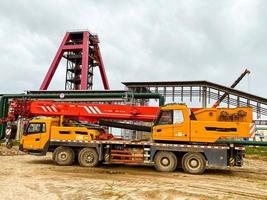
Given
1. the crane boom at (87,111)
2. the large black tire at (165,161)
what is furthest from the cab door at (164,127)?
the crane boom at (87,111)

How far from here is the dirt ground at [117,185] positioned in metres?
9.43

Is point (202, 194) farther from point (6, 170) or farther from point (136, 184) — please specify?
point (6, 170)

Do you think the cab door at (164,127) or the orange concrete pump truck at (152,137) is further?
the cab door at (164,127)

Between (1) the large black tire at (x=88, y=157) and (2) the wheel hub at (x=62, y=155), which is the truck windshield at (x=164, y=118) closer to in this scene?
(1) the large black tire at (x=88, y=157)

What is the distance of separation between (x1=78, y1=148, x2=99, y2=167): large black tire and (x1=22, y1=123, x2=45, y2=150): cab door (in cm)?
242

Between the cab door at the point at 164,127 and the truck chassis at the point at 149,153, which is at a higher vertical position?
the cab door at the point at 164,127

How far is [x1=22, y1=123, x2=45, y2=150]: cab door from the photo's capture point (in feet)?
55.1

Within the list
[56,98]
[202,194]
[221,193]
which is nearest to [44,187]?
[202,194]

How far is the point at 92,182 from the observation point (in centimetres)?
1152

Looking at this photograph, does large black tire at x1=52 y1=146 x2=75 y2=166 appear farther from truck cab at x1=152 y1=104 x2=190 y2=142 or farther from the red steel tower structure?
the red steel tower structure

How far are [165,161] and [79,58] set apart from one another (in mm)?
47364

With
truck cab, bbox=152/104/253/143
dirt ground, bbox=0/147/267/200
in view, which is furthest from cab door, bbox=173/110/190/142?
dirt ground, bbox=0/147/267/200

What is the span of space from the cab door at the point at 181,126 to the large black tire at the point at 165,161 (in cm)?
87

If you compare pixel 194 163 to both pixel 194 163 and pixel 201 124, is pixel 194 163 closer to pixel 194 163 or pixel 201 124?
pixel 194 163
